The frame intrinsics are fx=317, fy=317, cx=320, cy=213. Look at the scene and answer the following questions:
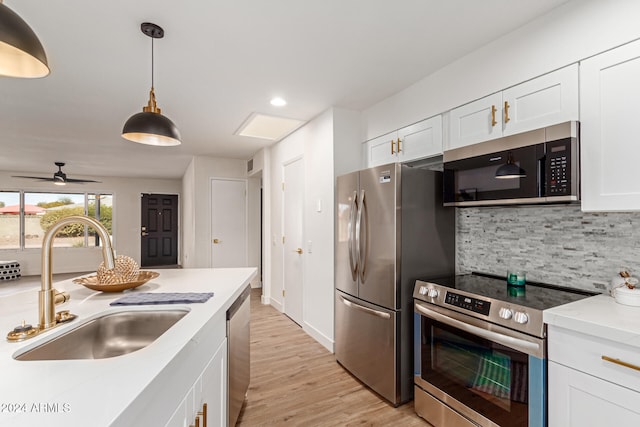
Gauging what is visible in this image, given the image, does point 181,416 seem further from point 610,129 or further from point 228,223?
point 228,223

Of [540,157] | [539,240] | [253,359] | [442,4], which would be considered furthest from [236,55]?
[253,359]

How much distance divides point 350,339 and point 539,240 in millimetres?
1592

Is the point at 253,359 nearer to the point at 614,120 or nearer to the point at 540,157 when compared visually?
the point at 540,157

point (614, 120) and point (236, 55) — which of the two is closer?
point (614, 120)

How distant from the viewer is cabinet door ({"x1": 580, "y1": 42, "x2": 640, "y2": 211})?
4.68 feet

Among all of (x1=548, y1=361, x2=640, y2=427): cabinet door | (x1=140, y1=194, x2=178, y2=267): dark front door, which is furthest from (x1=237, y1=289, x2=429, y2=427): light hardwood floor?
(x1=140, y1=194, x2=178, y2=267): dark front door

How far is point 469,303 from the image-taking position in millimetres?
1750

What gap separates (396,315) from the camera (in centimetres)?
221

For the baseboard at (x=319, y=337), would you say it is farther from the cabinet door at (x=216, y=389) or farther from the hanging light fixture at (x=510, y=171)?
the hanging light fixture at (x=510, y=171)

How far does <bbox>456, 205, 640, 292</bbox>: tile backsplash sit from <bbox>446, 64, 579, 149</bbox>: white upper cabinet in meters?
0.54

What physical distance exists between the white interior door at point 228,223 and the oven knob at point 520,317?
198 inches

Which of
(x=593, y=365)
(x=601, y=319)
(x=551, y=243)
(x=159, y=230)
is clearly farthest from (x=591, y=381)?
(x=159, y=230)

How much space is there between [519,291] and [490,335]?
38 cm

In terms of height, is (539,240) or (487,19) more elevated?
(487,19)
